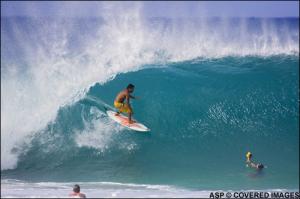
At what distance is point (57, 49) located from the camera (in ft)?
55.4

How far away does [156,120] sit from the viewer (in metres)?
11.8

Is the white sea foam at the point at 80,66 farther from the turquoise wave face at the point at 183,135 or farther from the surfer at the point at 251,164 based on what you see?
the surfer at the point at 251,164

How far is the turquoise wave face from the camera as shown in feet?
32.8

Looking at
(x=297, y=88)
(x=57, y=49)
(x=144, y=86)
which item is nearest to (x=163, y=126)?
(x=144, y=86)

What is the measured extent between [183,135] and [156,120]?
3.06 ft

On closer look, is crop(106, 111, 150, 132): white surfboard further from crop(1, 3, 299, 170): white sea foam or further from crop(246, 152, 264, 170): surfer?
crop(246, 152, 264, 170): surfer

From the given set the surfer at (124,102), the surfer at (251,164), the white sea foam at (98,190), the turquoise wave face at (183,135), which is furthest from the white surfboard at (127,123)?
the surfer at (251,164)

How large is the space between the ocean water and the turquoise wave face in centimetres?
3

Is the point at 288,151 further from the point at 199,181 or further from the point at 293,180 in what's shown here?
the point at 199,181

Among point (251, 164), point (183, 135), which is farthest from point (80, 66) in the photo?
point (251, 164)

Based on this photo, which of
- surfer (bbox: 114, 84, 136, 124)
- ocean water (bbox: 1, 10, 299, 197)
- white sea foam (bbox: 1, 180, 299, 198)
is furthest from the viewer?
surfer (bbox: 114, 84, 136, 124)

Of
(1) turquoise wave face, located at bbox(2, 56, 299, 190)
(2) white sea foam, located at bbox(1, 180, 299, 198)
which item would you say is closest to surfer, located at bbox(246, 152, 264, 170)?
A: (1) turquoise wave face, located at bbox(2, 56, 299, 190)

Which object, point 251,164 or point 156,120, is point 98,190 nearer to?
point 156,120

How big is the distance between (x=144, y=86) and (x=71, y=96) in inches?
85.1
